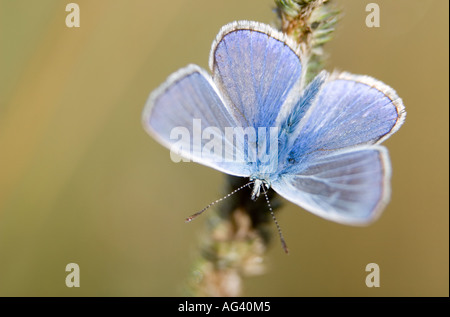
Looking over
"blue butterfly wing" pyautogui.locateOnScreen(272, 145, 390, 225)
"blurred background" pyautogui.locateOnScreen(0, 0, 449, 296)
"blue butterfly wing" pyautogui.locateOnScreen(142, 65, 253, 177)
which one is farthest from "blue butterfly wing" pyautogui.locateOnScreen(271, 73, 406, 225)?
"blurred background" pyautogui.locateOnScreen(0, 0, 449, 296)

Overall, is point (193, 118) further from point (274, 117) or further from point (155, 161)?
point (155, 161)

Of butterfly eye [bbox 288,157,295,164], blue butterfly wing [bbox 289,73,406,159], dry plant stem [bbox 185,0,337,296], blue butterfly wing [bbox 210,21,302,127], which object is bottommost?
dry plant stem [bbox 185,0,337,296]

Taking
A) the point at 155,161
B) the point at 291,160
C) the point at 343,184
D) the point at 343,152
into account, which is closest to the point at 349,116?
the point at 343,152

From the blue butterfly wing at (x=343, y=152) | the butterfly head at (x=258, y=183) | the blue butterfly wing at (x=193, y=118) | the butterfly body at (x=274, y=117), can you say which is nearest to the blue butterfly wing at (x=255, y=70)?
the butterfly body at (x=274, y=117)

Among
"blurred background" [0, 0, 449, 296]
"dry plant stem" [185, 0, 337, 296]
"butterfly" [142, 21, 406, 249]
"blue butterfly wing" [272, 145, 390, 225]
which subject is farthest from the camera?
"blurred background" [0, 0, 449, 296]

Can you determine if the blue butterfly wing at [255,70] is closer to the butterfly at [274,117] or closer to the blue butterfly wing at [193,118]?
the butterfly at [274,117]

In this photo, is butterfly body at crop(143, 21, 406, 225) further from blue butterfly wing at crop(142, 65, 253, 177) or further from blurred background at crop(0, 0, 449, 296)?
blurred background at crop(0, 0, 449, 296)

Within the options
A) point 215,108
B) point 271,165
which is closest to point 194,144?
point 215,108
